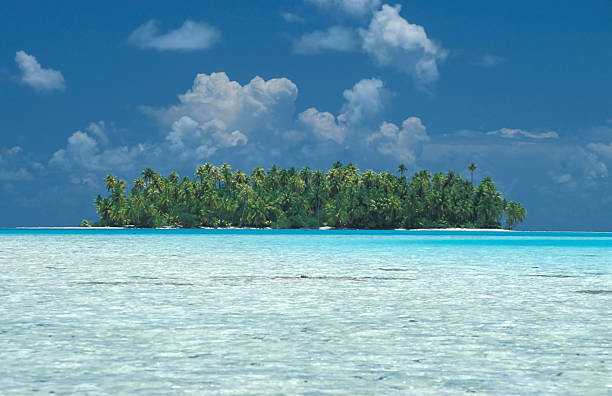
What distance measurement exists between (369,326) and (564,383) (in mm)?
4093

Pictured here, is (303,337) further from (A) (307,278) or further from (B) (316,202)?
(B) (316,202)

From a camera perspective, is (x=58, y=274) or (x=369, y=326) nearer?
(x=369, y=326)

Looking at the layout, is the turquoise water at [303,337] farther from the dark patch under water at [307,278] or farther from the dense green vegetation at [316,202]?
the dense green vegetation at [316,202]

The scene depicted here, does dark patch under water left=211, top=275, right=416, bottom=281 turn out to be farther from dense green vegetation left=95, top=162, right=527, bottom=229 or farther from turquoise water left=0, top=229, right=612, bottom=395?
dense green vegetation left=95, top=162, right=527, bottom=229

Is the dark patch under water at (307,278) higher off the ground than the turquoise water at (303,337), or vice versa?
the dark patch under water at (307,278)

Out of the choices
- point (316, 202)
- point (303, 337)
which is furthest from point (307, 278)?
point (316, 202)

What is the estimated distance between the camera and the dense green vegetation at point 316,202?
440 feet

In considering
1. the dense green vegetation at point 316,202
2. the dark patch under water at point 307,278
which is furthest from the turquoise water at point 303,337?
the dense green vegetation at point 316,202

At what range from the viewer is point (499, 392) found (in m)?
6.87

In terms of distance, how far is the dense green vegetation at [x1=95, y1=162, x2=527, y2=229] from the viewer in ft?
440

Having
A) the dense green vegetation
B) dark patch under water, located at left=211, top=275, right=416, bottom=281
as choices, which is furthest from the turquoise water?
the dense green vegetation

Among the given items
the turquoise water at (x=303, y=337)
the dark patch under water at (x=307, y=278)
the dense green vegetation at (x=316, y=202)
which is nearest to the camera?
the turquoise water at (x=303, y=337)

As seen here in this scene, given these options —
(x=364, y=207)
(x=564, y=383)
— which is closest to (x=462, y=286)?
(x=564, y=383)

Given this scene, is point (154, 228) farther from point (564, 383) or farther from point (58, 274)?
point (564, 383)
